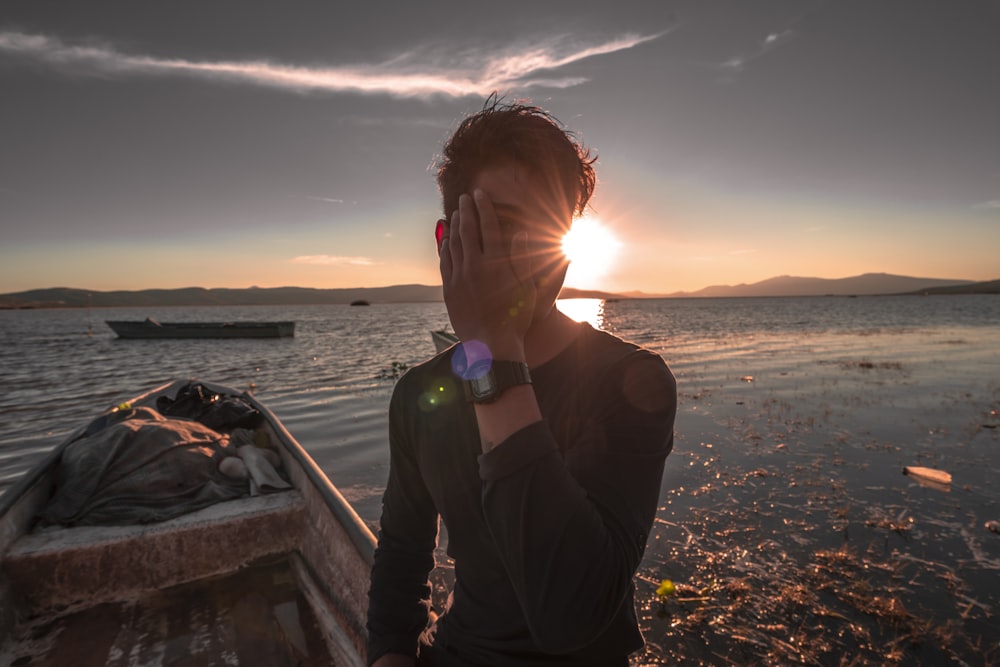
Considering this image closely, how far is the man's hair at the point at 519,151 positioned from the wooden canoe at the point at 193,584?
2983mm

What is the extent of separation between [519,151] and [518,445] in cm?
99

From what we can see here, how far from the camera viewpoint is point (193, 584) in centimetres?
454

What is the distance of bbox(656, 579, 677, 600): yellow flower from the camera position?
5.30 meters

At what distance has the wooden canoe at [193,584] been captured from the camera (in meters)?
3.63

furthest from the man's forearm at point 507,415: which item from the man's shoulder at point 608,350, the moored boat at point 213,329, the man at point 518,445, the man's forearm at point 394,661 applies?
the moored boat at point 213,329

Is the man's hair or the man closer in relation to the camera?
the man

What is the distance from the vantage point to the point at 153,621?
398 centimetres

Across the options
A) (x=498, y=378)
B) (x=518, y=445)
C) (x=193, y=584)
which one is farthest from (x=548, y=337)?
(x=193, y=584)

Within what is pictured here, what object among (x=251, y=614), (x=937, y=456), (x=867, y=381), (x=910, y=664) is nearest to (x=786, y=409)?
(x=937, y=456)

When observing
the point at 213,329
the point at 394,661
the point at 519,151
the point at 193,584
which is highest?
the point at 519,151

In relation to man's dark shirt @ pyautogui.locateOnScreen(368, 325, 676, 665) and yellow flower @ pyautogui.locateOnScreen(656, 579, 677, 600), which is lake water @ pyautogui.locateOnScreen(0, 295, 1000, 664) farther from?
man's dark shirt @ pyautogui.locateOnScreen(368, 325, 676, 665)

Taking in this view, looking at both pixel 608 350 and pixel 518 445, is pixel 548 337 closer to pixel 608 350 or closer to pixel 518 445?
pixel 608 350

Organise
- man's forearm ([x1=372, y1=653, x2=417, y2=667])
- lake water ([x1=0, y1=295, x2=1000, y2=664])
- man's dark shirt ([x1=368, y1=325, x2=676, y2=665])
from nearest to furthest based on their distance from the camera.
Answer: man's dark shirt ([x1=368, y1=325, x2=676, y2=665]), man's forearm ([x1=372, y1=653, x2=417, y2=667]), lake water ([x1=0, y1=295, x2=1000, y2=664])

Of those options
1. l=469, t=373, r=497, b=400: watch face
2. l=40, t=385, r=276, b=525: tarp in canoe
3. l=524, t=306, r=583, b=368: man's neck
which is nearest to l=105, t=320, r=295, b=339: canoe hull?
l=40, t=385, r=276, b=525: tarp in canoe
